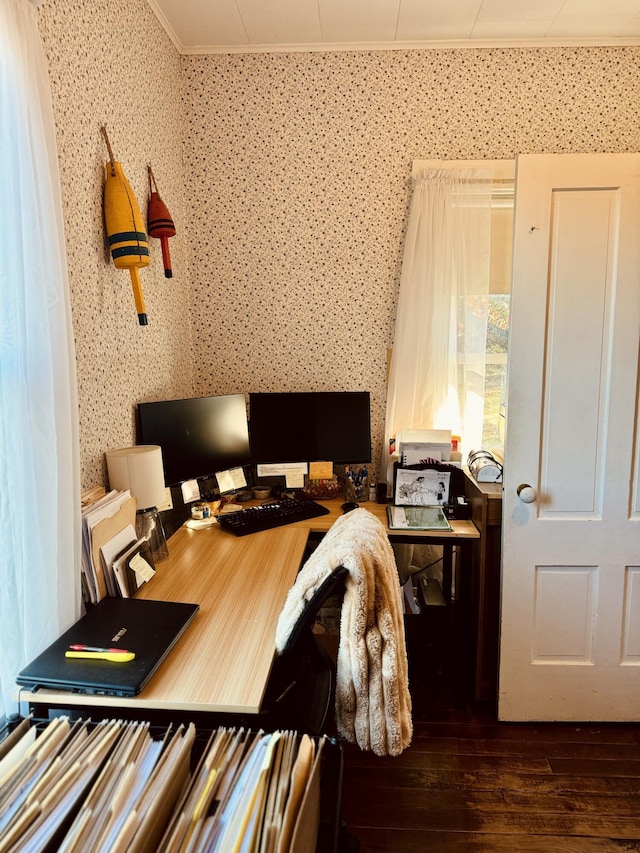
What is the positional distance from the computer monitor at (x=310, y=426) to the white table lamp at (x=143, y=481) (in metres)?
0.67

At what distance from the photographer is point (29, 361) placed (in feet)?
3.70

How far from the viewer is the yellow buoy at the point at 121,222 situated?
5.08 feet

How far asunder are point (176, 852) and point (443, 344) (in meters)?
2.02

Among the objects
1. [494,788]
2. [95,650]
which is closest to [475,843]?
[494,788]

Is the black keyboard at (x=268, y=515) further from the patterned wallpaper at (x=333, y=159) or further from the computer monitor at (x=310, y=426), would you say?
the patterned wallpaper at (x=333, y=159)

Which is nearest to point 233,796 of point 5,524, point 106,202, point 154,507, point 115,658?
point 115,658

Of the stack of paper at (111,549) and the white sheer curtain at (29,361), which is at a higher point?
the white sheer curtain at (29,361)

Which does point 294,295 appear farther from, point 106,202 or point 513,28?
point 513,28

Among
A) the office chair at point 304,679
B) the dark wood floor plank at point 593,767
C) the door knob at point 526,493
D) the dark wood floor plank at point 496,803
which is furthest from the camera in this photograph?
the door knob at point 526,493

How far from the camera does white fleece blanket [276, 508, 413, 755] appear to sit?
119 cm

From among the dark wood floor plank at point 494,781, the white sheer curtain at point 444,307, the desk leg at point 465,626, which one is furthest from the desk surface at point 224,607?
the dark wood floor plank at point 494,781

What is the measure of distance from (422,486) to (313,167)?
1516 mm

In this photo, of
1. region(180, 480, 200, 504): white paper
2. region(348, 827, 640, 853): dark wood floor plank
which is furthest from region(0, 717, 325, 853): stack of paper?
region(180, 480, 200, 504): white paper

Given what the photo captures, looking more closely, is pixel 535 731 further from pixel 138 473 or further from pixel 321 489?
pixel 138 473
